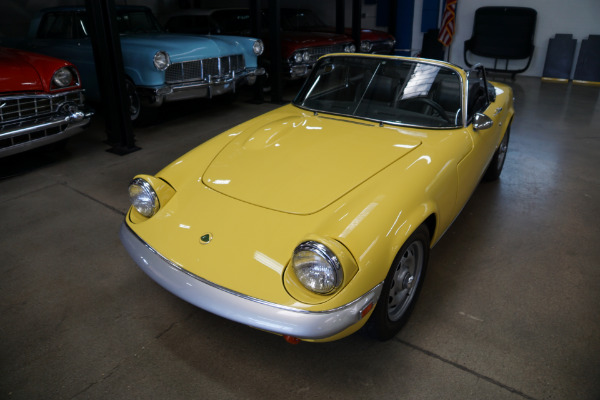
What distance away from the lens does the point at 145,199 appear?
2232 millimetres

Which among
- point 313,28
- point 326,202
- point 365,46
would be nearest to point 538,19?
point 365,46

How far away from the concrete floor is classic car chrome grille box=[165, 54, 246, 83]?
235cm

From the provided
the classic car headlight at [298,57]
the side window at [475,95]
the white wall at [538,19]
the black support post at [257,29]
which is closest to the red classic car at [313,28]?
the classic car headlight at [298,57]

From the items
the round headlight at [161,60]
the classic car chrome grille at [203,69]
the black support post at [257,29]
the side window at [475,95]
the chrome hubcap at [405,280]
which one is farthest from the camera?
the black support post at [257,29]

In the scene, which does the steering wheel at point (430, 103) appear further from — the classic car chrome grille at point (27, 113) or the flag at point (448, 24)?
the flag at point (448, 24)

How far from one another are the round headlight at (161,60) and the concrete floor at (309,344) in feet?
7.00

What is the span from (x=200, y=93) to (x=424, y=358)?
4.93 metres

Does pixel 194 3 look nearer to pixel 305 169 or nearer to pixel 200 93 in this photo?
pixel 200 93

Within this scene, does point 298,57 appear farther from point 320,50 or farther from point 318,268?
point 318,268

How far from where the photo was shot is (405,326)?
225 centimetres

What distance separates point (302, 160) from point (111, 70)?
3.36 metres

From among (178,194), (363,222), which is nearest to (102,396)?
(178,194)

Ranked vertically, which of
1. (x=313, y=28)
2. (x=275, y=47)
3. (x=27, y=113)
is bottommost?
(x=27, y=113)

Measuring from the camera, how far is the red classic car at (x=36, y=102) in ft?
12.9
